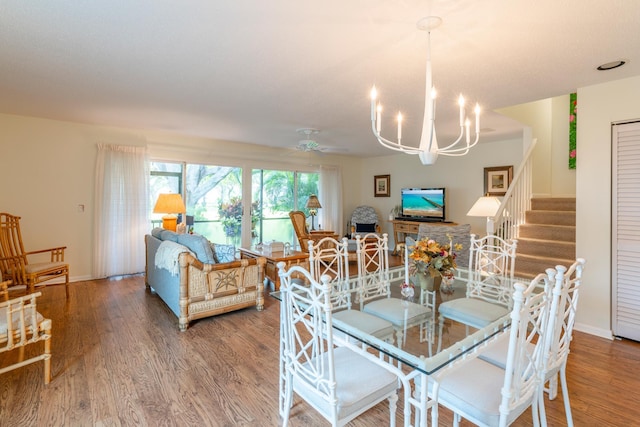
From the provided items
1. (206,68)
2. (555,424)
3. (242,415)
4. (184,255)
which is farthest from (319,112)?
(555,424)

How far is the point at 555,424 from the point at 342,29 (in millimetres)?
2724

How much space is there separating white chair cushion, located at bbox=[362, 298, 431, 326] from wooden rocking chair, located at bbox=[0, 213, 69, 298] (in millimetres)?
3950

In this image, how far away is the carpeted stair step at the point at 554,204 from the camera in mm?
4161

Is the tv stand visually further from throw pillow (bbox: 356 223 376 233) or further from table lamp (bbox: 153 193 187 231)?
table lamp (bbox: 153 193 187 231)

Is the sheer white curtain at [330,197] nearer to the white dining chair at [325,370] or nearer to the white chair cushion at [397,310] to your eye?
the white chair cushion at [397,310]

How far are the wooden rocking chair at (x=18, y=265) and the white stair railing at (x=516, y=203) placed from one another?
225 inches

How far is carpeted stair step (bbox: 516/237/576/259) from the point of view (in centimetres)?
362

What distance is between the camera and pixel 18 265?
364 centimetres

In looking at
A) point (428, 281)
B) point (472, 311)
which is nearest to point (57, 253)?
point (428, 281)

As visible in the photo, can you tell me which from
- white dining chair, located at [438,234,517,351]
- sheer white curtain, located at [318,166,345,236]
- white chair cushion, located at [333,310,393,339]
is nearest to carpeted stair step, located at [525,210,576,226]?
white dining chair, located at [438,234,517,351]

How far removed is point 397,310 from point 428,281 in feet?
1.04

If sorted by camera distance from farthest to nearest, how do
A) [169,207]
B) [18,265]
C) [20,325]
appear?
[169,207] < [18,265] < [20,325]

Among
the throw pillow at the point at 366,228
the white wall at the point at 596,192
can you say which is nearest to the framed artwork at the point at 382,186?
the throw pillow at the point at 366,228

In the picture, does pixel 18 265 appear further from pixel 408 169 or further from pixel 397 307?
pixel 408 169
